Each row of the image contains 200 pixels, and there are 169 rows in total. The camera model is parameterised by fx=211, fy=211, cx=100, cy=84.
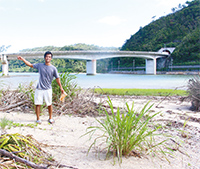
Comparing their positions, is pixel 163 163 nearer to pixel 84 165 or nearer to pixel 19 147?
pixel 84 165

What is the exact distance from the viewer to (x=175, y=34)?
11300 cm

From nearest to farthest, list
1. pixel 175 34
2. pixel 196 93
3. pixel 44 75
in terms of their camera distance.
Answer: pixel 44 75 → pixel 196 93 → pixel 175 34

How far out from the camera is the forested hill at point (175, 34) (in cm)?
8775

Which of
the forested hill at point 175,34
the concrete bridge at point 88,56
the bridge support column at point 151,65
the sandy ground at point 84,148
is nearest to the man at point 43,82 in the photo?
the sandy ground at point 84,148

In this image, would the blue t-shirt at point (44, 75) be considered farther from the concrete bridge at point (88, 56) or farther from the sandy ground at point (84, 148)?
the concrete bridge at point (88, 56)

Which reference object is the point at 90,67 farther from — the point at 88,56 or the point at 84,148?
the point at 84,148

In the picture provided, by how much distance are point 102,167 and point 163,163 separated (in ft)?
2.91

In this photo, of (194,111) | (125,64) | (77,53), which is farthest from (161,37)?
(194,111)

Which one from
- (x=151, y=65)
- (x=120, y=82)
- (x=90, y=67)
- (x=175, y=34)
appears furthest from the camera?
(x=175, y=34)

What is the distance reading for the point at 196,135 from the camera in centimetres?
423

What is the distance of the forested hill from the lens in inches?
3455

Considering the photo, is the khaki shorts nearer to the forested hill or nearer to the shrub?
the shrub

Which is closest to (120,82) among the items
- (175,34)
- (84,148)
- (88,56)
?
(84,148)

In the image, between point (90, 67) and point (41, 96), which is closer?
point (41, 96)
